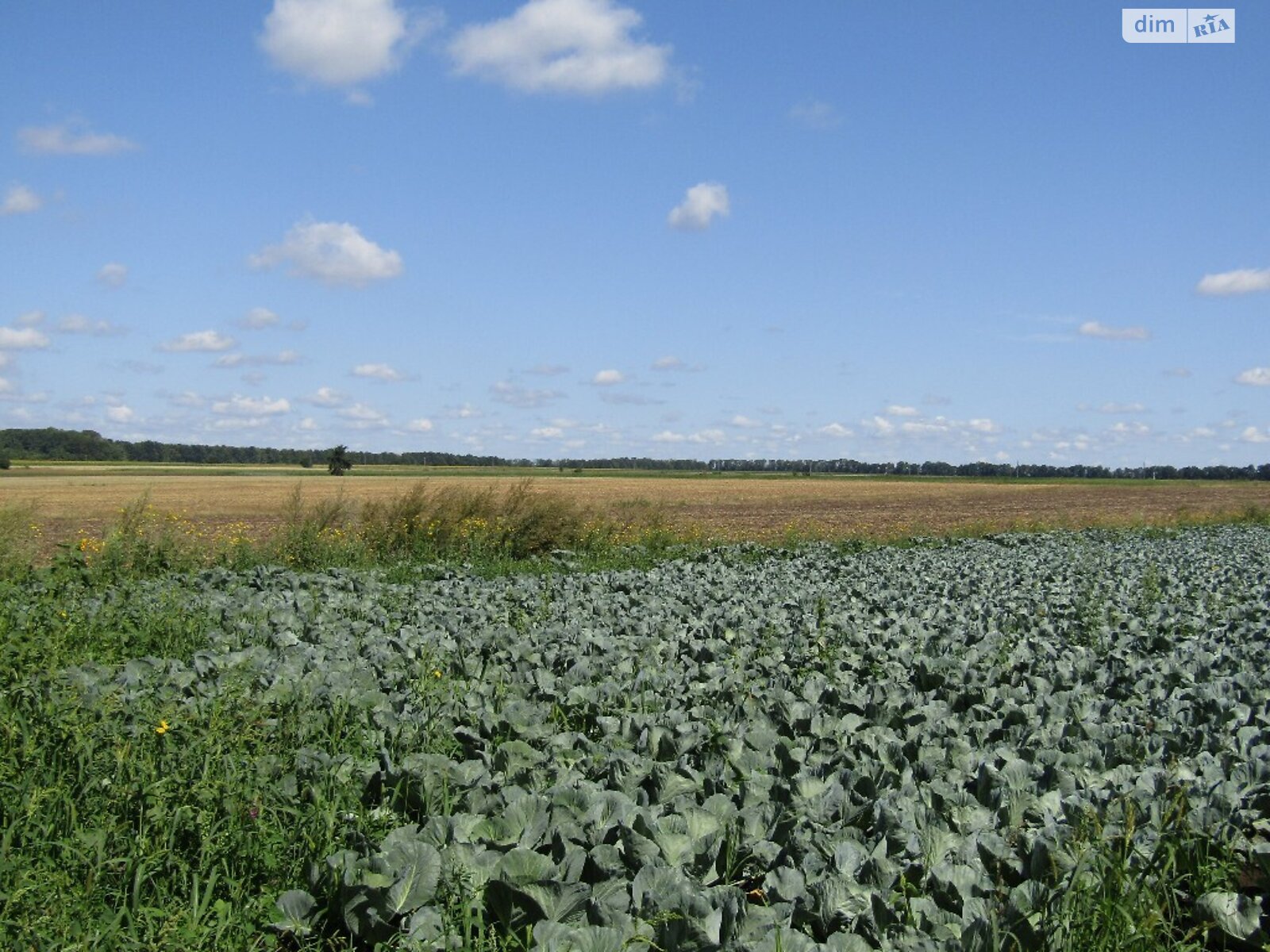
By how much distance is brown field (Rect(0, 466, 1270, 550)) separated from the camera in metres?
25.5

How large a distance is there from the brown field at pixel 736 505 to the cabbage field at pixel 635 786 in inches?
401

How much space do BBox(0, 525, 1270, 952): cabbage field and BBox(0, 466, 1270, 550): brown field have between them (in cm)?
1018

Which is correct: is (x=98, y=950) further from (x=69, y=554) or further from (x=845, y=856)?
(x=69, y=554)

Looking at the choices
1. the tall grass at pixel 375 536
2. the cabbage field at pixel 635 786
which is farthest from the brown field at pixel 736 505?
the cabbage field at pixel 635 786

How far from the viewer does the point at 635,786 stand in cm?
373

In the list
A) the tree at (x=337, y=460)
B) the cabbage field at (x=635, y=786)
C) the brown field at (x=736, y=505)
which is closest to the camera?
the cabbage field at (x=635, y=786)

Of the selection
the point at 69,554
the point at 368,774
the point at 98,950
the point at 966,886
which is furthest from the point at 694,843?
the point at 69,554

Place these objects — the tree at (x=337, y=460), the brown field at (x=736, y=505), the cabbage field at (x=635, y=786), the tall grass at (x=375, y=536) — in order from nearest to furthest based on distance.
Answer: the cabbage field at (x=635, y=786) → the tall grass at (x=375, y=536) → the brown field at (x=736, y=505) → the tree at (x=337, y=460)

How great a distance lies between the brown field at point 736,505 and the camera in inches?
1003

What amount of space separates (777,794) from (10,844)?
9.59 ft

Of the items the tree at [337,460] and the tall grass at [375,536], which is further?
the tree at [337,460]

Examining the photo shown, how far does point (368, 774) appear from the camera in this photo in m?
4.12

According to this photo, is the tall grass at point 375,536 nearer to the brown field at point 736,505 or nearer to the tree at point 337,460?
the brown field at point 736,505

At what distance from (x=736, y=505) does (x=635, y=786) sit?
41565mm
